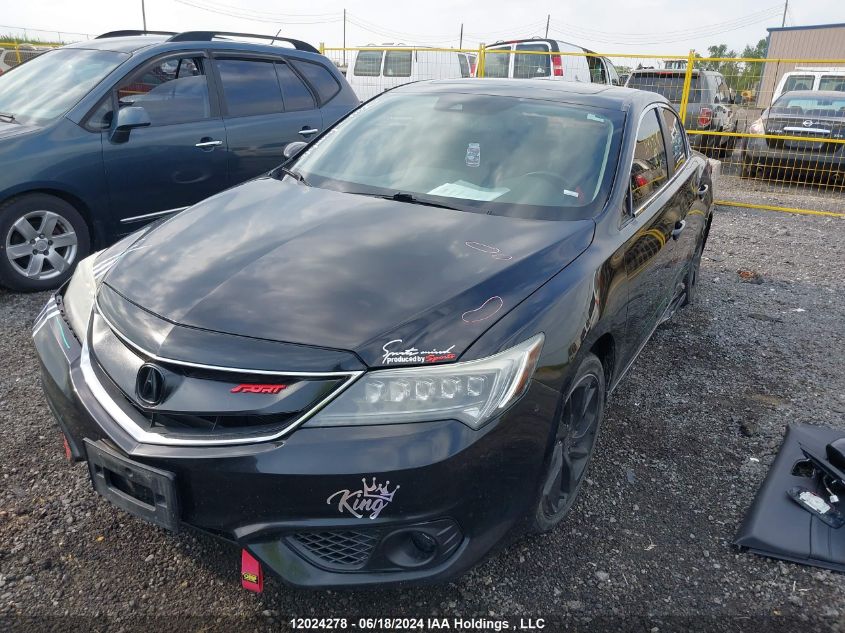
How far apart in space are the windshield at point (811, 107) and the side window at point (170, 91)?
9166 millimetres

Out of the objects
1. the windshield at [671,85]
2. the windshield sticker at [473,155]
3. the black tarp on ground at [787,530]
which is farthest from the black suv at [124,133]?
the windshield at [671,85]

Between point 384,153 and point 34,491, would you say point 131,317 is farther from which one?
point 384,153

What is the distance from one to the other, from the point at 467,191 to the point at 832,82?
1366 centimetres

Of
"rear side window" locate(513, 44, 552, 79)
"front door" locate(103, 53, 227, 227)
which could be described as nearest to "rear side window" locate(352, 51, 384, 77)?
"rear side window" locate(513, 44, 552, 79)

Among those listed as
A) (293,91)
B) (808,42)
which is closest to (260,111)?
(293,91)

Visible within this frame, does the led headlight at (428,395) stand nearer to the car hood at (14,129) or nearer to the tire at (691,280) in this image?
the tire at (691,280)

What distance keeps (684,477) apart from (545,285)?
1383 mm

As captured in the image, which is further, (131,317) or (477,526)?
(131,317)

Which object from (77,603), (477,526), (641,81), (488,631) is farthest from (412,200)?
(641,81)

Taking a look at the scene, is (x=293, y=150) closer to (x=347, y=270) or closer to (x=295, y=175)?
(x=295, y=175)

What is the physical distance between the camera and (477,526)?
1.95 metres

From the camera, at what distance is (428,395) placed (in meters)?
1.89

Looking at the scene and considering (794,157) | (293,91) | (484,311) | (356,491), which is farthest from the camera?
(794,157)

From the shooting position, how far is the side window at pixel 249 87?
5.57m
